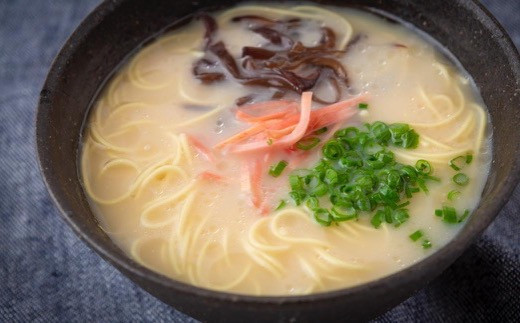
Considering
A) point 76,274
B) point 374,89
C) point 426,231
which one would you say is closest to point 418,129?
point 374,89

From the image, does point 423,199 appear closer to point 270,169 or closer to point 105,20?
point 270,169

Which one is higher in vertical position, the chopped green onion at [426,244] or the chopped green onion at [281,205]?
the chopped green onion at [281,205]

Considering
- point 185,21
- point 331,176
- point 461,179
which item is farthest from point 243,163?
point 185,21

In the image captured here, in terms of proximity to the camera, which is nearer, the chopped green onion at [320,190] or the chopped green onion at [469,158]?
the chopped green onion at [320,190]

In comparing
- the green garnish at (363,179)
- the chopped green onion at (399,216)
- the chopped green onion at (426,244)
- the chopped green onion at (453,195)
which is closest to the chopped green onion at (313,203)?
the green garnish at (363,179)

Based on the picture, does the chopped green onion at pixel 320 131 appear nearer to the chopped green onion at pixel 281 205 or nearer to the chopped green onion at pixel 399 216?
the chopped green onion at pixel 281 205

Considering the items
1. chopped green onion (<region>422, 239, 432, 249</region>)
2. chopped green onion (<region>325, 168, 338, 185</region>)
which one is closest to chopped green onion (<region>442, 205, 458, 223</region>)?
chopped green onion (<region>422, 239, 432, 249</region>)

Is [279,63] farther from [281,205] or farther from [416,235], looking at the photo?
[416,235]
